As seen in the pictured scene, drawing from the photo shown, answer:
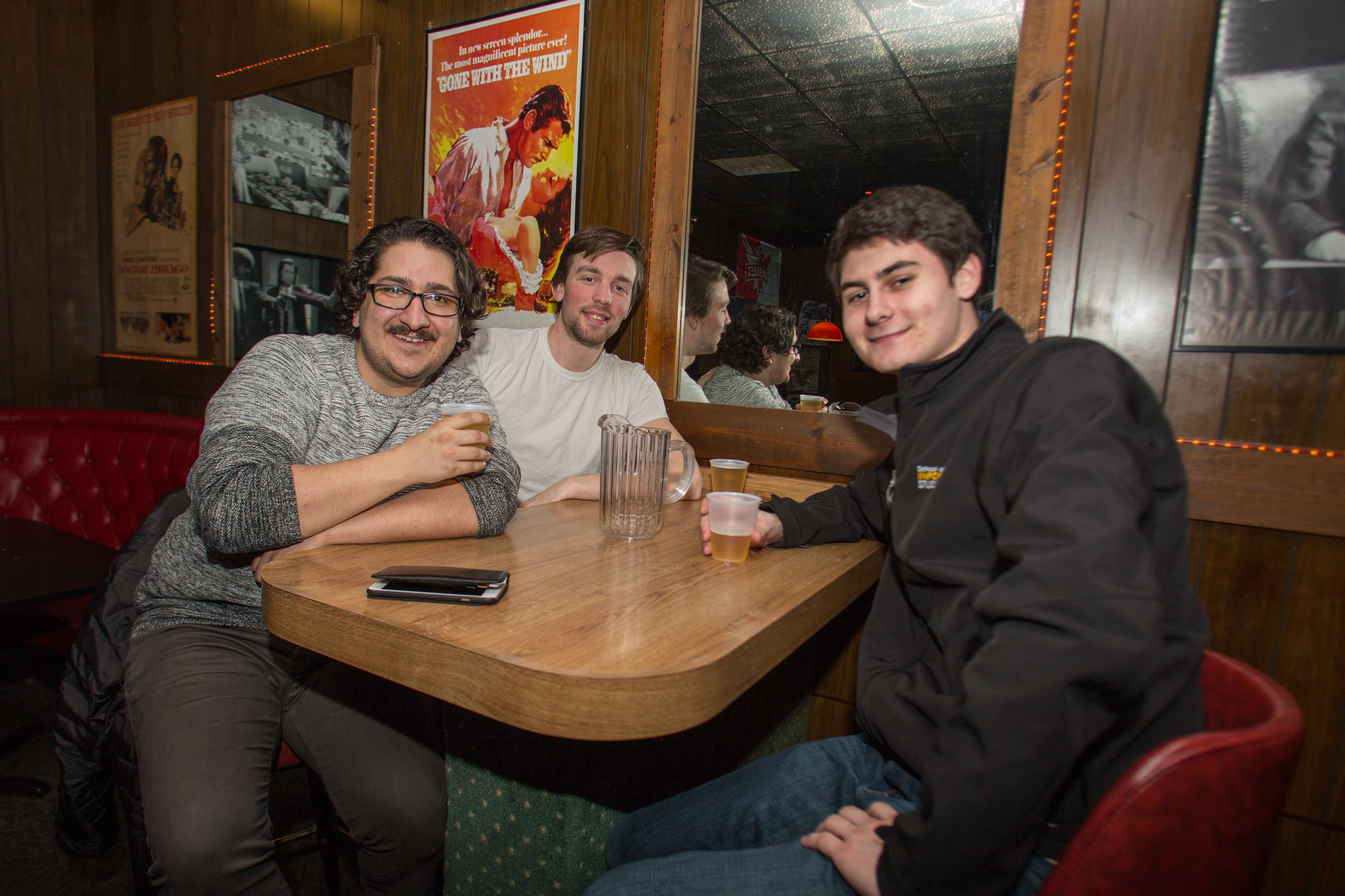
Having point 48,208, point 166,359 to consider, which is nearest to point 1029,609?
point 166,359

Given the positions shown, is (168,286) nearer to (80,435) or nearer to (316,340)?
(80,435)

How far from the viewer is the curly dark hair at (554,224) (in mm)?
2500

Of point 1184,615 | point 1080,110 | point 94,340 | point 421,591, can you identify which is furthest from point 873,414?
point 94,340

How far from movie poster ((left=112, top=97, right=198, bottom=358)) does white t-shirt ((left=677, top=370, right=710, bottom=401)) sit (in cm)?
277

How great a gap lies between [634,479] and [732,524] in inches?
9.6

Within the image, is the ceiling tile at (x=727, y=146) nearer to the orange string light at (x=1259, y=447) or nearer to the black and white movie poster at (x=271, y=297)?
the orange string light at (x=1259, y=447)

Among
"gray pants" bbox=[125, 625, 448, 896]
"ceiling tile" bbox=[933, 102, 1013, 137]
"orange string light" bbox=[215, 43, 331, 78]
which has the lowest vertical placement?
"gray pants" bbox=[125, 625, 448, 896]

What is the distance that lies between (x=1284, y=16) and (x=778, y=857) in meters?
2.02

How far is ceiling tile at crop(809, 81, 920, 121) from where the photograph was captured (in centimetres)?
199

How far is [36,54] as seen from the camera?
11.8 feet

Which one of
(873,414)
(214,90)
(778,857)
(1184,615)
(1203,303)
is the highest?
(214,90)

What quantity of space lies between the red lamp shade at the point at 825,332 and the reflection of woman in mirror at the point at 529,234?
3.23 feet

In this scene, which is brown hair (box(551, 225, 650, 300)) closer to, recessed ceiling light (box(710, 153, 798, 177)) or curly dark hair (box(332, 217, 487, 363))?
recessed ceiling light (box(710, 153, 798, 177))

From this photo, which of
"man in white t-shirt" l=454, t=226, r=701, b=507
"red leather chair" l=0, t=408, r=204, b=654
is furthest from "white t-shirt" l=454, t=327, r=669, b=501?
"red leather chair" l=0, t=408, r=204, b=654
